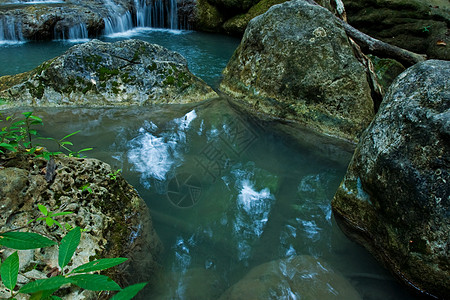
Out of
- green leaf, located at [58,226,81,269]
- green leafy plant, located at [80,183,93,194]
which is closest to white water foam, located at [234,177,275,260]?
green leafy plant, located at [80,183,93,194]

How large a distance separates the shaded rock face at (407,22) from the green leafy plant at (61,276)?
10828 millimetres

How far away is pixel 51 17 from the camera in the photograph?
1037 centimetres

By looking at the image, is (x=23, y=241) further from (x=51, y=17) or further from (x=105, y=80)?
(x=51, y=17)

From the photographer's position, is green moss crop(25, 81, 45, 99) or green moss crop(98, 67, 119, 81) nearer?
green moss crop(25, 81, 45, 99)

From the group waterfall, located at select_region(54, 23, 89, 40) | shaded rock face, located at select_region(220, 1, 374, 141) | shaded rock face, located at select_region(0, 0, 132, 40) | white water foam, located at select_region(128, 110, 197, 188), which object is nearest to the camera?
white water foam, located at select_region(128, 110, 197, 188)

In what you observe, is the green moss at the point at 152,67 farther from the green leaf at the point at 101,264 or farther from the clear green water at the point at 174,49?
the green leaf at the point at 101,264

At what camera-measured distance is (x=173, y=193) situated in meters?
3.15

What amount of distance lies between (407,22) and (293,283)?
1102cm

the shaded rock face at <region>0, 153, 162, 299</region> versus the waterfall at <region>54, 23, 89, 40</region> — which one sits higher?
the waterfall at <region>54, 23, 89, 40</region>

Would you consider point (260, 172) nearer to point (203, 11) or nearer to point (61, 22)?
point (61, 22)

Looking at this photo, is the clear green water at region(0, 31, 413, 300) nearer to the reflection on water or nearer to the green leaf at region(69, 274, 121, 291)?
the reflection on water

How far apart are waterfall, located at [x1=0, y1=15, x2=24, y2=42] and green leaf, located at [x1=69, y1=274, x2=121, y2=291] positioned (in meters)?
11.7

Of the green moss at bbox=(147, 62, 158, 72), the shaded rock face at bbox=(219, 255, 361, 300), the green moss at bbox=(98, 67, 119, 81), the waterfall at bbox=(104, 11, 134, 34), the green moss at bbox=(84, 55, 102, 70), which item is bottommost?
the shaded rock face at bbox=(219, 255, 361, 300)

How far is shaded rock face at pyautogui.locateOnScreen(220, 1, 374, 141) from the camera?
185 inches
